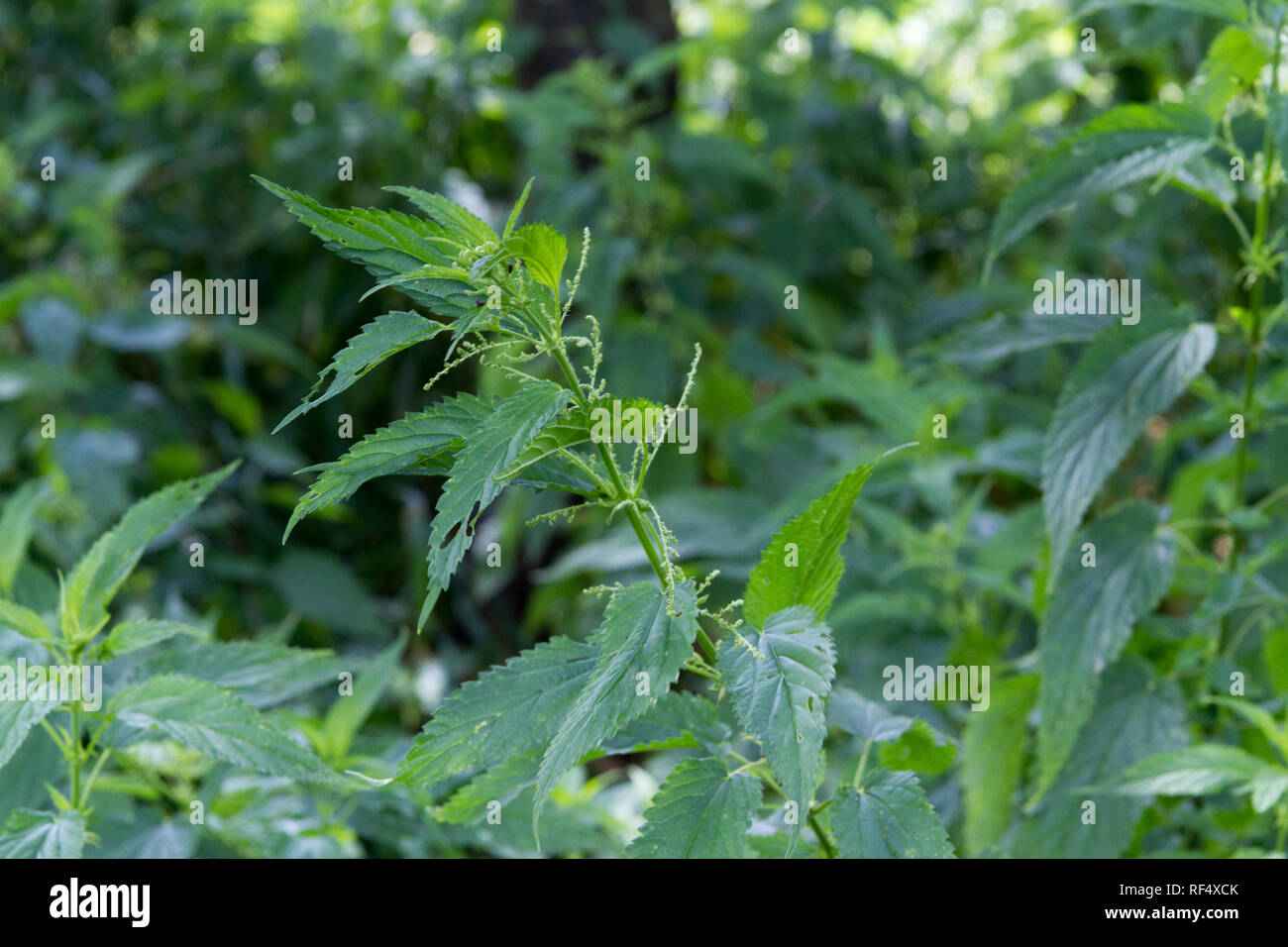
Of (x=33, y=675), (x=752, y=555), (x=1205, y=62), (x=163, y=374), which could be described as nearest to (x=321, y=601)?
(x=163, y=374)

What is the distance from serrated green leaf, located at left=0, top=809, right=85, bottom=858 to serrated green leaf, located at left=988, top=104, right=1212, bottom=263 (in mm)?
750

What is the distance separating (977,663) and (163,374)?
1.71 metres

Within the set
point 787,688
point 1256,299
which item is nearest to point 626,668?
point 787,688

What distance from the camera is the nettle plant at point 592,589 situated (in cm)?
55

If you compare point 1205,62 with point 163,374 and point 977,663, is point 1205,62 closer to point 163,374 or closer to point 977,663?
point 977,663

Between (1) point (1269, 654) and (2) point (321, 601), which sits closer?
(1) point (1269, 654)

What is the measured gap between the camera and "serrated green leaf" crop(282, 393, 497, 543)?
57 cm

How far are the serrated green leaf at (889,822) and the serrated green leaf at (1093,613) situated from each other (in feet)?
0.93

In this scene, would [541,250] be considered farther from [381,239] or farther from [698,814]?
[698,814]

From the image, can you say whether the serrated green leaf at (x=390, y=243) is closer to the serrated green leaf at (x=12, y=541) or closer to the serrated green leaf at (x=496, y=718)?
the serrated green leaf at (x=496, y=718)

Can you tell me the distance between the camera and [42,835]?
2.28ft

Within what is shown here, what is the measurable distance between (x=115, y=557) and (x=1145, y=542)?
2.72 feet

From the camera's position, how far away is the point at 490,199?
2.39 m

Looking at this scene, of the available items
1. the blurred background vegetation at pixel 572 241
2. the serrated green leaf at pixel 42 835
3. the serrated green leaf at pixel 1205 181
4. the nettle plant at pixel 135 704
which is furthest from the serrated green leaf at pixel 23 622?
the serrated green leaf at pixel 1205 181
